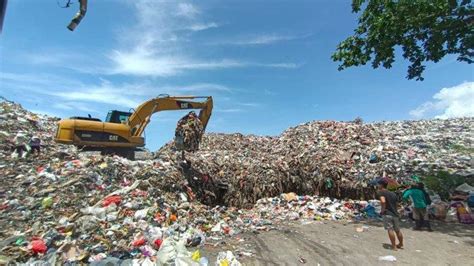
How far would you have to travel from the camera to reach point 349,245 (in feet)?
22.1

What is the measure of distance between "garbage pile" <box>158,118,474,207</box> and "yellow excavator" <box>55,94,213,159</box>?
44.9 inches

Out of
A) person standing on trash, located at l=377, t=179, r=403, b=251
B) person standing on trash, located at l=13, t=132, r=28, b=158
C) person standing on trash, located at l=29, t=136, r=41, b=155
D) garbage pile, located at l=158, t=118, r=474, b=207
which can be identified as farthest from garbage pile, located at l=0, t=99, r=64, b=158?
person standing on trash, located at l=377, t=179, r=403, b=251

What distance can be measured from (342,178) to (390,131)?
7.21 meters

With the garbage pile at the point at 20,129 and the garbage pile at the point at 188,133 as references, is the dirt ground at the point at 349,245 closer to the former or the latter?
the garbage pile at the point at 188,133

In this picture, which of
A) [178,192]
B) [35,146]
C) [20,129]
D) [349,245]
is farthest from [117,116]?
[349,245]

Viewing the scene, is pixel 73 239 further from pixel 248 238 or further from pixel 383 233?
pixel 383 233

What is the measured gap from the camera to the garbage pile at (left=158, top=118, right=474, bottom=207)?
1120 centimetres

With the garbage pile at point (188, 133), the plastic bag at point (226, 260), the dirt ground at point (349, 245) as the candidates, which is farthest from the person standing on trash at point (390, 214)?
the garbage pile at point (188, 133)

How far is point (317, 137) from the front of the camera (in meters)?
16.9

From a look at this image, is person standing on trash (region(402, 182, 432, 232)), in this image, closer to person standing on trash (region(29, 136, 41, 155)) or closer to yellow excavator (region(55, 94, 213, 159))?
yellow excavator (region(55, 94, 213, 159))

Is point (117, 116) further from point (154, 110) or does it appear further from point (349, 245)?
point (349, 245)

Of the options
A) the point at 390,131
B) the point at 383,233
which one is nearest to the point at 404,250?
the point at 383,233

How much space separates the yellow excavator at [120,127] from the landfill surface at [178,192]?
613mm

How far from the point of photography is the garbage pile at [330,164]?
36.7ft
